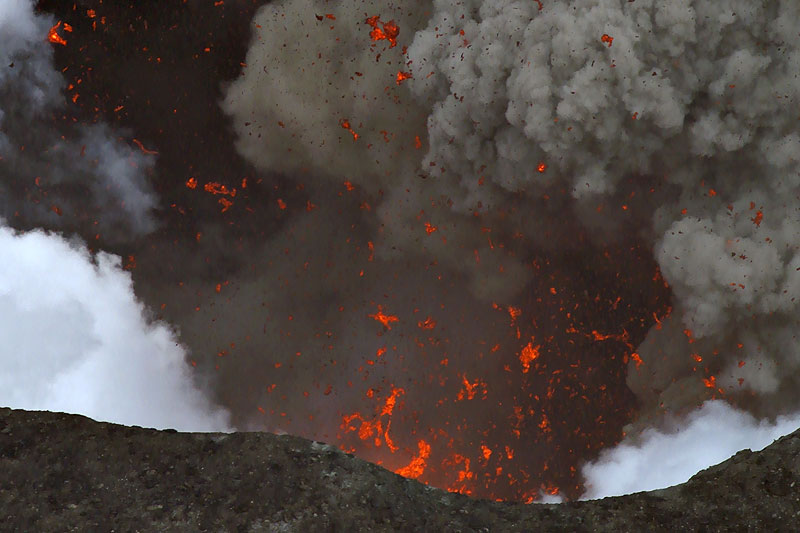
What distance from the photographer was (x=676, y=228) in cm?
1703

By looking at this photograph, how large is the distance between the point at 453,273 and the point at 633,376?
513 cm

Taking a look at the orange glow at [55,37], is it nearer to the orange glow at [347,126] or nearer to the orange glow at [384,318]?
the orange glow at [347,126]

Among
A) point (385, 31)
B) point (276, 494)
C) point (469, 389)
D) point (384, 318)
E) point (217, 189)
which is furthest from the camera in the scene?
point (384, 318)

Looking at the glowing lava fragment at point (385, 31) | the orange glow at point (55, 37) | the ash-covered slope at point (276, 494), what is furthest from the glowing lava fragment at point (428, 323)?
the ash-covered slope at point (276, 494)

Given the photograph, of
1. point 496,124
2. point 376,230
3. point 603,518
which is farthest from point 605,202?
point 603,518

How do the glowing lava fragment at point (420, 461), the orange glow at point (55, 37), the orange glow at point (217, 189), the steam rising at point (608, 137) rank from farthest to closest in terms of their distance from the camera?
the glowing lava fragment at point (420, 461), the orange glow at point (217, 189), the orange glow at point (55, 37), the steam rising at point (608, 137)

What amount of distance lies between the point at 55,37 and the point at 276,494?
653 inches

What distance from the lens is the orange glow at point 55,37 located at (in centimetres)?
1834

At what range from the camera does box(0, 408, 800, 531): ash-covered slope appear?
187 inches

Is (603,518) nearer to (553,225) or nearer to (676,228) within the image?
(676,228)

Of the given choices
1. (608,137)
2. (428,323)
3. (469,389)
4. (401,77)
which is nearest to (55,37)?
(401,77)

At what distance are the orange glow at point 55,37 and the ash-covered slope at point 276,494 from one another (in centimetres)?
1549

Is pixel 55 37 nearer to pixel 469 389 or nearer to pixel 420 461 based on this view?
pixel 469 389

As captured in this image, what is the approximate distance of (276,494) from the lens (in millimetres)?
4879
